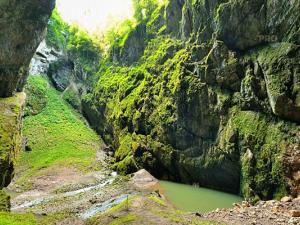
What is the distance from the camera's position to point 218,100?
152 ft

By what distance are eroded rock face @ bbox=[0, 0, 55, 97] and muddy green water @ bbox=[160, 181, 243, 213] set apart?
2471 centimetres

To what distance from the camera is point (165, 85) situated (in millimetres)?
56188

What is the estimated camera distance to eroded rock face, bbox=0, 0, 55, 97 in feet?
152

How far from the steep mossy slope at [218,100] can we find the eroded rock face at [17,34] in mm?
17984

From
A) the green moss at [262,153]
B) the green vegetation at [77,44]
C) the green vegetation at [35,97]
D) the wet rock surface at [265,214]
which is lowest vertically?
the wet rock surface at [265,214]

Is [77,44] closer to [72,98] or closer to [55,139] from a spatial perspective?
[72,98]

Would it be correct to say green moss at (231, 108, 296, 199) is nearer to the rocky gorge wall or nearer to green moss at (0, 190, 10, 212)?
green moss at (0, 190, 10, 212)

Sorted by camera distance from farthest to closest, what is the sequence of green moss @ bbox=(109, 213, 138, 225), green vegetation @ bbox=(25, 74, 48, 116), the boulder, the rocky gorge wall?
green vegetation @ bbox=(25, 74, 48, 116) → the boulder → the rocky gorge wall → green moss @ bbox=(109, 213, 138, 225)

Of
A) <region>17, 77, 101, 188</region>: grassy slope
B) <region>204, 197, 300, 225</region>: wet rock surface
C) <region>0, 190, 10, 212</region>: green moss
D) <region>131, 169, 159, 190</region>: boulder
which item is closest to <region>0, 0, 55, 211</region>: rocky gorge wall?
<region>17, 77, 101, 188</region>: grassy slope

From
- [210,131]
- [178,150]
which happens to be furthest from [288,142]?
[178,150]

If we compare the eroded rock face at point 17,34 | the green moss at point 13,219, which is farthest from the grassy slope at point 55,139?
the green moss at point 13,219

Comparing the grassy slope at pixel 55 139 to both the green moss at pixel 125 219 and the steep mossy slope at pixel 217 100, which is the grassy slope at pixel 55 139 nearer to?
the steep mossy slope at pixel 217 100

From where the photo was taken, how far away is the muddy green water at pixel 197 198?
38.0 m

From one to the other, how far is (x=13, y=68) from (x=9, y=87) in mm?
2597
